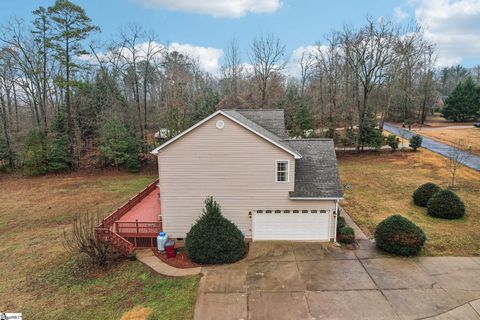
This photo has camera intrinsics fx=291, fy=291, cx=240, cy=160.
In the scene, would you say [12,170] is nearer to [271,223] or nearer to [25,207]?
[25,207]

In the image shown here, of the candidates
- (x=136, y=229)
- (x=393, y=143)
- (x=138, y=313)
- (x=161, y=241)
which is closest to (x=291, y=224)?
(x=161, y=241)

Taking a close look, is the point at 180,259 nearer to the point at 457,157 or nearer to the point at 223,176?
the point at 223,176

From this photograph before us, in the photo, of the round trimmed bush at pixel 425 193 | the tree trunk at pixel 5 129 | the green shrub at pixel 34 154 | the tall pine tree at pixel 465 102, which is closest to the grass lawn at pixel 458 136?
the tall pine tree at pixel 465 102

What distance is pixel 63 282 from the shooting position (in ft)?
40.2

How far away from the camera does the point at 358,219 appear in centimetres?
1733

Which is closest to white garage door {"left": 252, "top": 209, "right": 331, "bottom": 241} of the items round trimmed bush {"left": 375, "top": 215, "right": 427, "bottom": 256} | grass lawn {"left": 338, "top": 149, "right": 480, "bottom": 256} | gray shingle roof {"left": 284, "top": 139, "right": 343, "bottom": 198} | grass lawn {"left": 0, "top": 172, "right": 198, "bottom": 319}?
gray shingle roof {"left": 284, "top": 139, "right": 343, "bottom": 198}

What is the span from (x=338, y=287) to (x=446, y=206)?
34.2 feet

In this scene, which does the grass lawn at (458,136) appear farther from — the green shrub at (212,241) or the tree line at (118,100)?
the green shrub at (212,241)

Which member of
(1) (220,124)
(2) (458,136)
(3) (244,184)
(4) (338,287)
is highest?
(1) (220,124)

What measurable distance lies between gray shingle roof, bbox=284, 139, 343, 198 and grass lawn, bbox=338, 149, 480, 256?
3.82 m

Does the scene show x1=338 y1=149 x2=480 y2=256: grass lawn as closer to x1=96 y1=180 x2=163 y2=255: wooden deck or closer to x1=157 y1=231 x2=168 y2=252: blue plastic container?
x1=157 y1=231 x2=168 y2=252: blue plastic container

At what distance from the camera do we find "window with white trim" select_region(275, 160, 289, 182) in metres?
14.1

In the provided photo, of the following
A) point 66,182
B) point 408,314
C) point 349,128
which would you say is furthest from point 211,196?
point 349,128

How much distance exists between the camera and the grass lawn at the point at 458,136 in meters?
36.4
